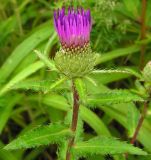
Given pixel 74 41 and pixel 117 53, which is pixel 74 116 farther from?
pixel 117 53

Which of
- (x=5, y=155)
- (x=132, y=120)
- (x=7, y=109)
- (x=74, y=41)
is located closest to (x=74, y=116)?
(x=74, y=41)

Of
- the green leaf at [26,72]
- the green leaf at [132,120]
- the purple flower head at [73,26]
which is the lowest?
the green leaf at [132,120]

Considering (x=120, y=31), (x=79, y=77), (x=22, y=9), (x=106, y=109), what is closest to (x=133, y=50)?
(x=120, y=31)

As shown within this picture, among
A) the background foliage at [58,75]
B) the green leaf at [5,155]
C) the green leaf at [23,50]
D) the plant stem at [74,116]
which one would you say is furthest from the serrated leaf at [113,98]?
the green leaf at [23,50]

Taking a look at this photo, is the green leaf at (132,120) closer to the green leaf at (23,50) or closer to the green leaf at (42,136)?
the green leaf at (42,136)

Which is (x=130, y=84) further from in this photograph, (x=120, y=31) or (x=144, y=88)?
(x=144, y=88)

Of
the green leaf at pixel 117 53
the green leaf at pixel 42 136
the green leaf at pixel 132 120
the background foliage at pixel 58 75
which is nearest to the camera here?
the green leaf at pixel 42 136

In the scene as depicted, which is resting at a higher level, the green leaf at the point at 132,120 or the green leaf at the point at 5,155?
the green leaf at the point at 132,120

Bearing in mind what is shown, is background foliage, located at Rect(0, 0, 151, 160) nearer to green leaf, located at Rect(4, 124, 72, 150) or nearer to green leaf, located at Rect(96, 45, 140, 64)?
green leaf, located at Rect(96, 45, 140, 64)
